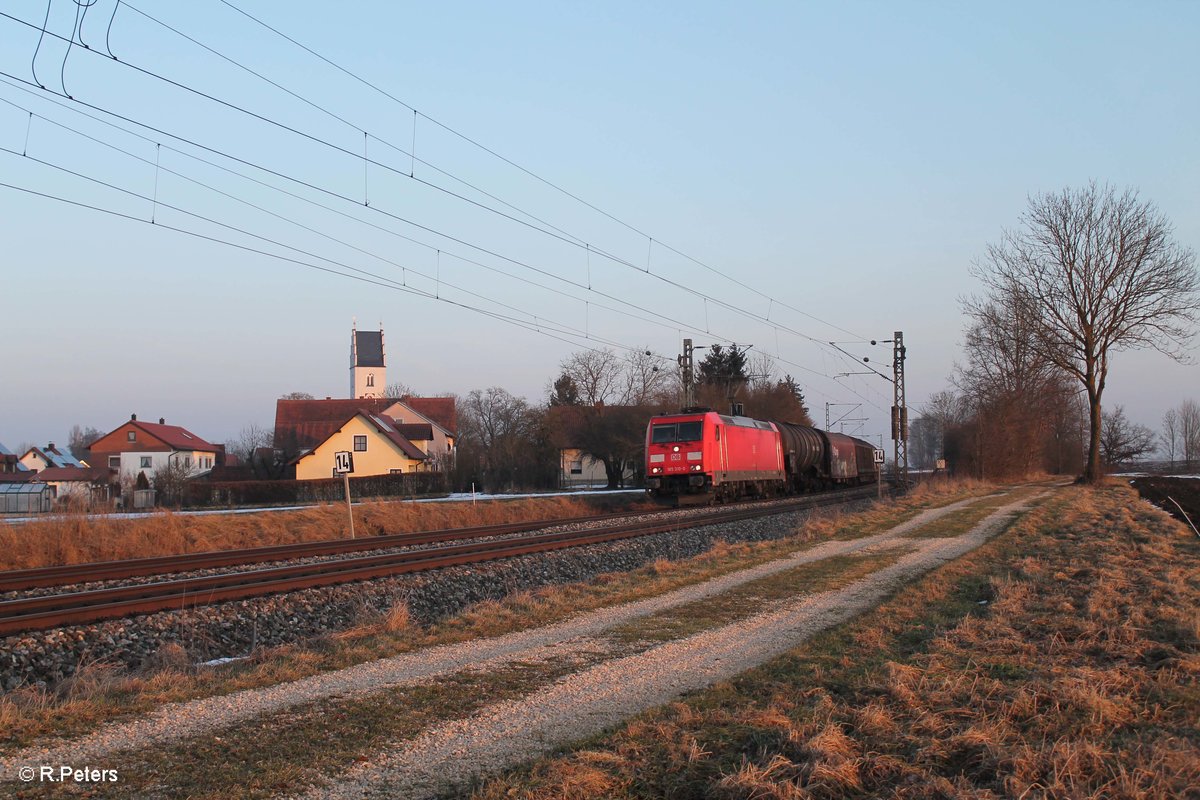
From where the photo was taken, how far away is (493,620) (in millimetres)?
10477

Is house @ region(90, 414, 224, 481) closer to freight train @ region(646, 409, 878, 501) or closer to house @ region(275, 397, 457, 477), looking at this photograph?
house @ region(275, 397, 457, 477)

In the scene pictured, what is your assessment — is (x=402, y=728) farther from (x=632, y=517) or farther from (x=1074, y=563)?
(x=632, y=517)

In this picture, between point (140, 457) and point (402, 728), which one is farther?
point (140, 457)

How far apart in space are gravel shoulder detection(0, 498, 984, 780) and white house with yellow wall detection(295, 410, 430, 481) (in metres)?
53.4

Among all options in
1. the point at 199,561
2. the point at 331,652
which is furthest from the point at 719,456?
the point at 331,652

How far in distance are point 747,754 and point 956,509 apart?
25.1 metres

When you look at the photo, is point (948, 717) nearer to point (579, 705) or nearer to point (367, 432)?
point (579, 705)

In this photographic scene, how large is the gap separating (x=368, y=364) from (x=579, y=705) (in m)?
117

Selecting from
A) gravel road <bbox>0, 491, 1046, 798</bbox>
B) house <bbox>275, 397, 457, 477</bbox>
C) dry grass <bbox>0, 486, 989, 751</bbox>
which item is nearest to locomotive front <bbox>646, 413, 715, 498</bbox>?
dry grass <bbox>0, 486, 989, 751</bbox>

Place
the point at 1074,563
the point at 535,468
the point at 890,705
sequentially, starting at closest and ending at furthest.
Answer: the point at 890,705
the point at 1074,563
the point at 535,468

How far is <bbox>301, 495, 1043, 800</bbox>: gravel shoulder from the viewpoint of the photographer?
209 inches

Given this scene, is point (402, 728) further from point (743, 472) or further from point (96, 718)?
point (743, 472)

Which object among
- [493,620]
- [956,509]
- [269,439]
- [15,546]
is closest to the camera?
[493,620]

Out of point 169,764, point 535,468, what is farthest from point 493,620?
point 535,468
